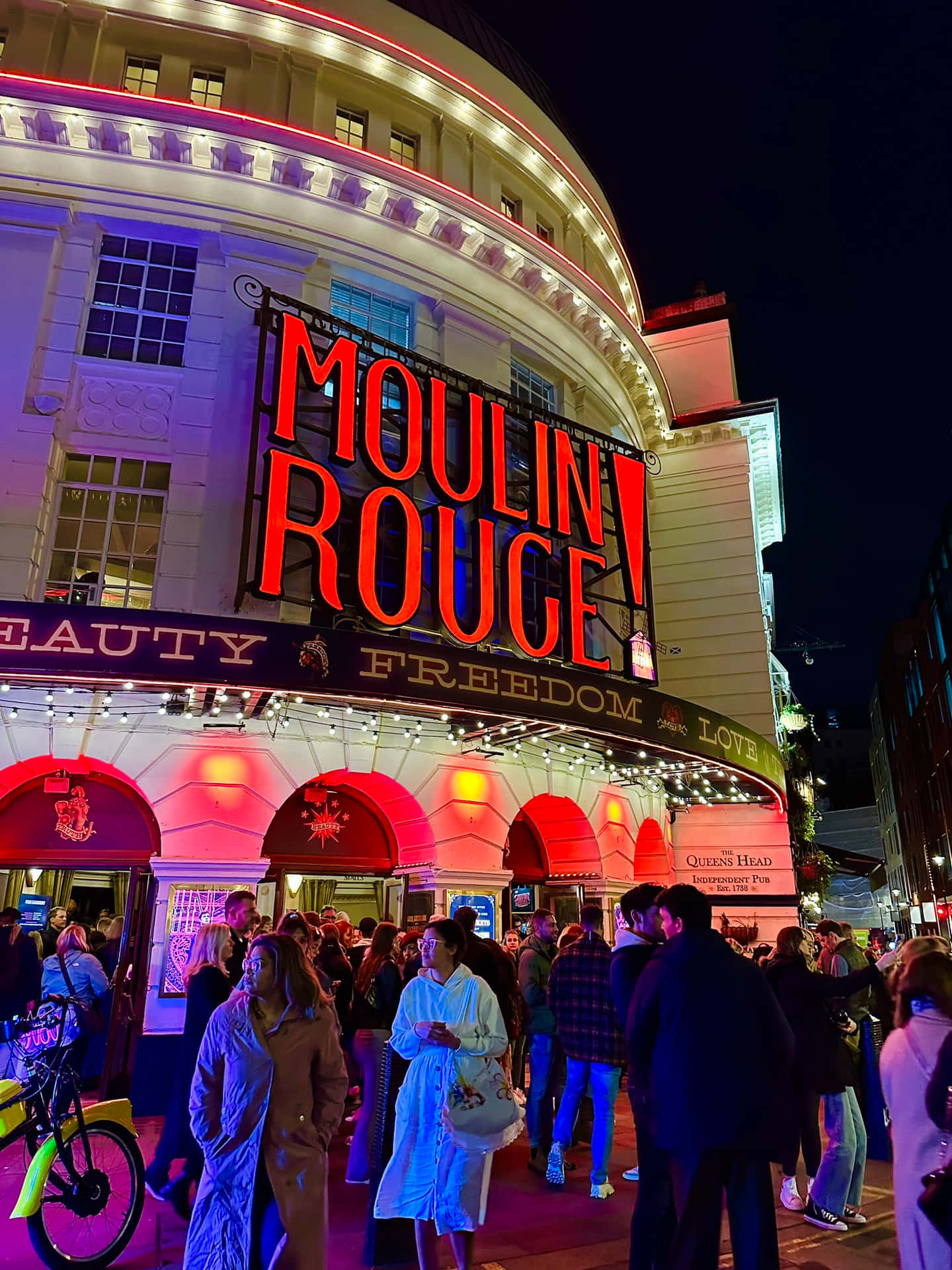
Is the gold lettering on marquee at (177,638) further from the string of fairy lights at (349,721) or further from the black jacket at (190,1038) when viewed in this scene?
the black jacket at (190,1038)

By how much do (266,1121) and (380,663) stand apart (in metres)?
6.91

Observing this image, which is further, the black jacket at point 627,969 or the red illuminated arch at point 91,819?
the red illuminated arch at point 91,819

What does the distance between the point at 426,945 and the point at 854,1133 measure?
3.70m

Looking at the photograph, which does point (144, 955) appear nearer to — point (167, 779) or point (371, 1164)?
point (167, 779)

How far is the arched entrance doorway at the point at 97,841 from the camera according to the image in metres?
10.6

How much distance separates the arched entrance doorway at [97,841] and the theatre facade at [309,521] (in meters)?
0.04

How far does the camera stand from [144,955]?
10727 mm

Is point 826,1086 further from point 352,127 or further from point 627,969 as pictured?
point 352,127

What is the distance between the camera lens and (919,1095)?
3.65 meters

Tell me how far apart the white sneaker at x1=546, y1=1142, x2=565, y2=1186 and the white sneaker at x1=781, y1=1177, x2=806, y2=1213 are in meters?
1.71

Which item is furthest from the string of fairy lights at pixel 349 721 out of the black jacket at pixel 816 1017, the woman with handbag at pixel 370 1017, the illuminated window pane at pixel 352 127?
the illuminated window pane at pixel 352 127

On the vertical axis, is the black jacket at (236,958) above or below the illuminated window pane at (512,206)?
below

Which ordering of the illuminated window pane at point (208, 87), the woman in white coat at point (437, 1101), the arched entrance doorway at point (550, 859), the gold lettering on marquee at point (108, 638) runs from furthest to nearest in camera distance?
the illuminated window pane at point (208, 87) → the arched entrance doorway at point (550, 859) → the gold lettering on marquee at point (108, 638) → the woman in white coat at point (437, 1101)

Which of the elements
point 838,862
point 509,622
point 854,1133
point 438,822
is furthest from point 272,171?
point 838,862
